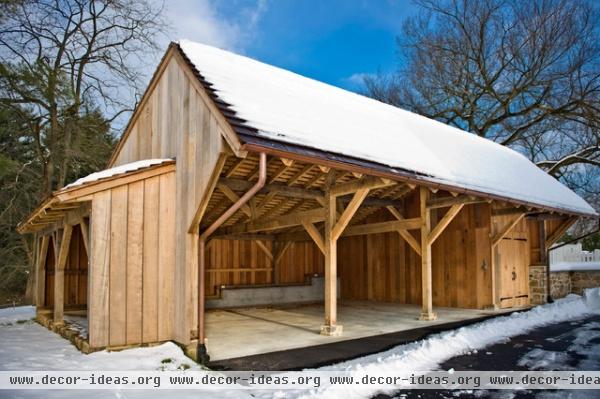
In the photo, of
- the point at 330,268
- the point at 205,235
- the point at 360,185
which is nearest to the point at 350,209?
the point at 360,185

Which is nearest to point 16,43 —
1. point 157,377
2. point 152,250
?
point 152,250

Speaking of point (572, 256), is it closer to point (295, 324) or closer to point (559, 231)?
point (559, 231)

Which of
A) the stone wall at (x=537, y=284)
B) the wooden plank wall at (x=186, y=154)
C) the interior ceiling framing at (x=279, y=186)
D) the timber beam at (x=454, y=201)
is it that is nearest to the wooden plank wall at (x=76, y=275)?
the interior ceiling framing at (x=279, y=186)

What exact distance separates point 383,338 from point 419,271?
457 centimetres

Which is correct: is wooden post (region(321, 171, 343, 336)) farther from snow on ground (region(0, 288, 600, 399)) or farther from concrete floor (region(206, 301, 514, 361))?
snow on ground (region(0, 288, 600, 399))

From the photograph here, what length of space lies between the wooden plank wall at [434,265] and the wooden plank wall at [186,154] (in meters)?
6.14

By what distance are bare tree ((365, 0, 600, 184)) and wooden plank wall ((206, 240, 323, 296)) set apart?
41.4 ft

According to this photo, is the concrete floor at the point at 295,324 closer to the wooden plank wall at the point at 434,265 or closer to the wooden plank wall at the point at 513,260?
the wooden plank wall at the point at 434,265

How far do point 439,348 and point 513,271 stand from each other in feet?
20.4

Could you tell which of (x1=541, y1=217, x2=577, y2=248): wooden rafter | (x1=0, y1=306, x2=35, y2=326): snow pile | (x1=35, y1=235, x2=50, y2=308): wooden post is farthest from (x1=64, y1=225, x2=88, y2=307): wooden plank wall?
(x1=541, y1=217, x2=577, y2=248): wooden rafter

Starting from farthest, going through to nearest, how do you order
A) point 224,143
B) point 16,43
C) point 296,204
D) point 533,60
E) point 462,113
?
point 462,113 < point 533,60 < point 16,43 < point 296,204 < point 224,143

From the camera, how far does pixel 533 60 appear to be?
65.7 feet

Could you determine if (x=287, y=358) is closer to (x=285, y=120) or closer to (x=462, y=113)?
(x=285, y=120)

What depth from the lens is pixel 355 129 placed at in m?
7.78
